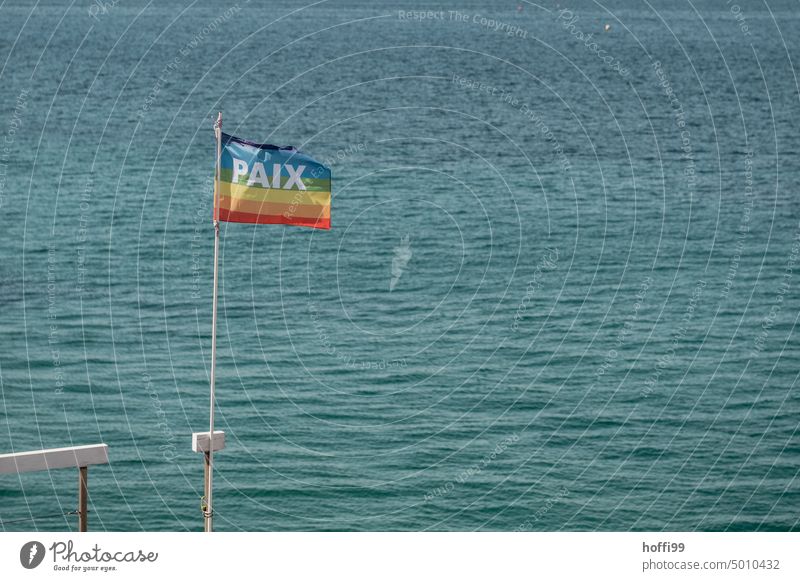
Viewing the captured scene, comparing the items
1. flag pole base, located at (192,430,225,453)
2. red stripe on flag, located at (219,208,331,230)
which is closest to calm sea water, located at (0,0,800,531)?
→ red stripe on flag, located at (219,208,331,230)

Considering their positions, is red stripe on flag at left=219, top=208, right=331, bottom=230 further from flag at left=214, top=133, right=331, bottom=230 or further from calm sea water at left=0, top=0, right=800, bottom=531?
calm sea water at left=0, top=0, right=800, bottom=531

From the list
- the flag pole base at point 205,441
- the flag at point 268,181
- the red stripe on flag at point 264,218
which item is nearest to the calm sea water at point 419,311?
the red stripe on flag at point 264,218

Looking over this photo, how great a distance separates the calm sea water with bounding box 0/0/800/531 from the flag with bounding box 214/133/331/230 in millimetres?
22766

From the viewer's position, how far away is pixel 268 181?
37375 mm

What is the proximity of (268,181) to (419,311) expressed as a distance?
45728mm

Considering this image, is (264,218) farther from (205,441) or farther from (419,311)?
(419,311)

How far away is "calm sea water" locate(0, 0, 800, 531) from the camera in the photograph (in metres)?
61.9

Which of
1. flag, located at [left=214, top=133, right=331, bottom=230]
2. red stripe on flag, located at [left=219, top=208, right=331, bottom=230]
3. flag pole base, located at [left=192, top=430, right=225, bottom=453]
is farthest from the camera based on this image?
red stripe on flag, located at [left=219, top=208, right=331, bottom=230]

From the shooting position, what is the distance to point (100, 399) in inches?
2813

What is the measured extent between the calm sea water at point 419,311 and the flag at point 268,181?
22766 mm
